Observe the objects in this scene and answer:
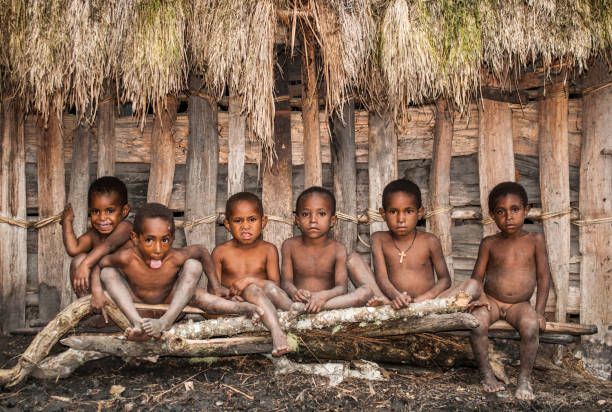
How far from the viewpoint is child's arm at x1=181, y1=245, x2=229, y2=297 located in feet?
11.7

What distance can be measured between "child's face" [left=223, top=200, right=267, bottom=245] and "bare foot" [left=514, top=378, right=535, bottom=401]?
1.95 m

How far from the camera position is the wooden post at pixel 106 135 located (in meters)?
4.12

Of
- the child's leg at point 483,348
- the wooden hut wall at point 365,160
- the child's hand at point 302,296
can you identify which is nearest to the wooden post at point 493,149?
the wooden hut wall at point 365,160

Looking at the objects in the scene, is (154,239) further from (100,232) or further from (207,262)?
(100,232)

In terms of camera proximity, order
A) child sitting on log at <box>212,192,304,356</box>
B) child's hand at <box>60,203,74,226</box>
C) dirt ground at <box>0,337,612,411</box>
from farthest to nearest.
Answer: child's hand at <box>60,203,74,226</box>, child sitting on log at <box>212,192,304,356</box>, dirt ground at <box>0,337,612,411</box>

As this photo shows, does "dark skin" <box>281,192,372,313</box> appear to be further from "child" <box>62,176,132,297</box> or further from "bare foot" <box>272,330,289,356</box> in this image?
"child" <box>62,176,132,297</box>

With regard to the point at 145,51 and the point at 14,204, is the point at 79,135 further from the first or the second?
the point at 145,51

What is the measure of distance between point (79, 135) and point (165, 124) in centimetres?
71

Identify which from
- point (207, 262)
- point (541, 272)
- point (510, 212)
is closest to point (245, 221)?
point (207, 262)

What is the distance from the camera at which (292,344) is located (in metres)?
3.16

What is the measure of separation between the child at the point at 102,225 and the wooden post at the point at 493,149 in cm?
274

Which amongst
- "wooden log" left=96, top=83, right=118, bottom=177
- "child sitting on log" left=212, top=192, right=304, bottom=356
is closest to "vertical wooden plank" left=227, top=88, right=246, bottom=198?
"child sitting on log" left=212, top=192, right=304, bottom=356

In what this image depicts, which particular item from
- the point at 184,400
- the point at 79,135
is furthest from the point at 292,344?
the point at 79,135

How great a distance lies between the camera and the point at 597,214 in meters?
3.80
